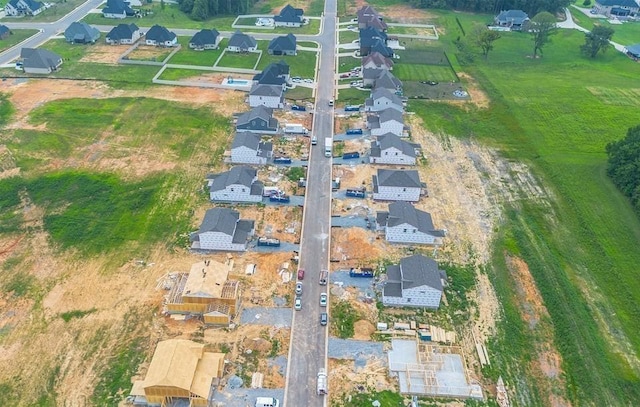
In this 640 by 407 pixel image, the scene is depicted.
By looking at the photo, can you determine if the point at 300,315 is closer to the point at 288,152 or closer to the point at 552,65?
the point at 288,152

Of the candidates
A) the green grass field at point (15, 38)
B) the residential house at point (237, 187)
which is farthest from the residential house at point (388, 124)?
the green grass field at point (15, 38)

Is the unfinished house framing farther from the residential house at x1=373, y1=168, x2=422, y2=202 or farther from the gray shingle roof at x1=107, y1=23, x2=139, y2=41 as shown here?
the gray shingle roof at x1=107, y1=23, x2=139, y2=41

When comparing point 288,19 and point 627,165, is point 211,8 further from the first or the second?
point 627,165

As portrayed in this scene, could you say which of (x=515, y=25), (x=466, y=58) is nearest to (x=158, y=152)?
(x=466, y=58)

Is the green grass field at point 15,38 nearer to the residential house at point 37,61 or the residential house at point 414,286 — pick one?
the residential house at point 37,61

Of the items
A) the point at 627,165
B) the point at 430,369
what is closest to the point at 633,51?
the point at 627,165
